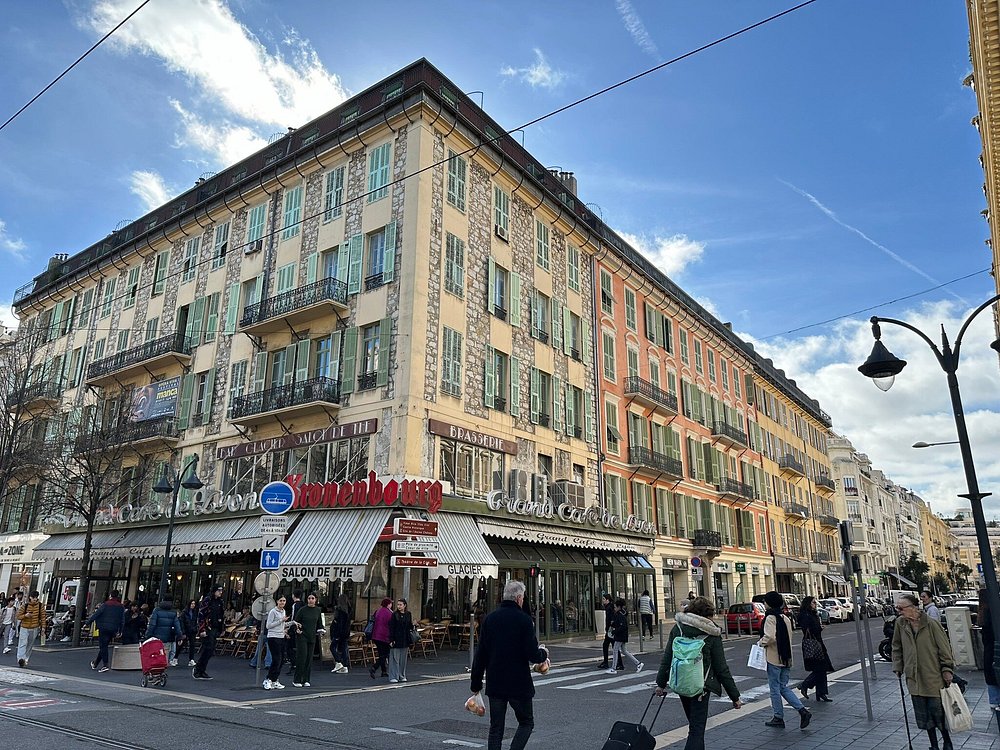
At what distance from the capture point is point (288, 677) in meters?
14.0

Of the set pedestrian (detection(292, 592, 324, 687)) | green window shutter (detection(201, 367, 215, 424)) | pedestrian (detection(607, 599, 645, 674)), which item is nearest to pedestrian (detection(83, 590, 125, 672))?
pedestrian (detection(292, 592, 324, 687))

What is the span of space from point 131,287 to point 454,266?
18202mm

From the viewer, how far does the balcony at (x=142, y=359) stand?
27141mm

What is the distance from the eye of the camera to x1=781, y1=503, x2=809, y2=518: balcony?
47606mm

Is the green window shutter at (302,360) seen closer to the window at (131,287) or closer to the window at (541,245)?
the window at (541,245)

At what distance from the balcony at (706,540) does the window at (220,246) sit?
24736 mm

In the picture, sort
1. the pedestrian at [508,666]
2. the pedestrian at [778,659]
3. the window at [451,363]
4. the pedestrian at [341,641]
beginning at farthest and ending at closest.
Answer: the window at [451,363] < the pedestrian at [341,641] < the pedestrian at [778,659] < the pedestrian at [508,666]

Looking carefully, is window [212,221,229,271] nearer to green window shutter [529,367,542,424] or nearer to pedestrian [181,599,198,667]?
green window shutter [529,367,542,424]

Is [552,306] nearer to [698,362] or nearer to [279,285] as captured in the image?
[279,285]

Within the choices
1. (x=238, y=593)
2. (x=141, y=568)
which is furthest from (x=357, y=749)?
(x=141, y=568)

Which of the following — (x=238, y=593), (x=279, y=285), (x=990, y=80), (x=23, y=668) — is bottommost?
(x=23, y=668)

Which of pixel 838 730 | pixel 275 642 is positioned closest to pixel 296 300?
pixel 275 642

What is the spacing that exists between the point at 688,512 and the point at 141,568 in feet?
79.0

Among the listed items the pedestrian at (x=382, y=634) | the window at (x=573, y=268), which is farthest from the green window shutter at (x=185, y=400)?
the pedestrian at (x=382, y=634)
